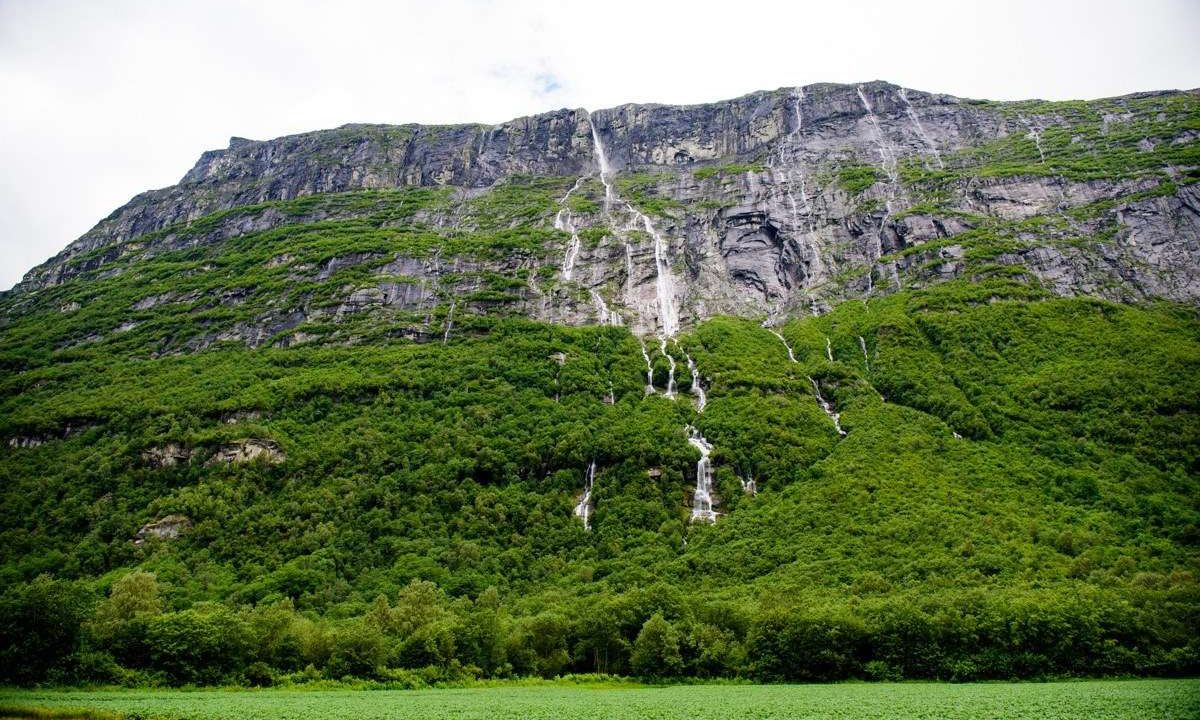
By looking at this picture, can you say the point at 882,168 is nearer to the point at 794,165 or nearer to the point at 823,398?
the point at 794,165

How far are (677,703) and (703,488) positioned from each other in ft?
188

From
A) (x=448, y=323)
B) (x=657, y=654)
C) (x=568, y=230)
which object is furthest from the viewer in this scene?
(x=568, y=230)

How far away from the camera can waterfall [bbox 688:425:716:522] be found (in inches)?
3462

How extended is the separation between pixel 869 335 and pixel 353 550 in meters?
90.7

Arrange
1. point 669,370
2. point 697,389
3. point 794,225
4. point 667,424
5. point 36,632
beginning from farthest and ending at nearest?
1. point 794,225
2. point 669,370
3. point 697,389
4. point 667,424
5. point 36,632

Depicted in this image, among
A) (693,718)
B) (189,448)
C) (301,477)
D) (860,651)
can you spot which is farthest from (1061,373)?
(189,448)

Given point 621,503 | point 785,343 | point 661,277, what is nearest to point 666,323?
point 661,277

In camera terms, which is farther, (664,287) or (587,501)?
(664,287)

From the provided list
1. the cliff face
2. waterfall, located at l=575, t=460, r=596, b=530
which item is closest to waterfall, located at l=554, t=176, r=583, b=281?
the cliff face

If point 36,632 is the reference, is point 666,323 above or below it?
above

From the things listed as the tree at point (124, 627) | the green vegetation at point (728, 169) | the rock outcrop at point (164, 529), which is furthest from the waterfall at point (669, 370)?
the tree at point (124, 627)

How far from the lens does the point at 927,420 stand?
94.1 metres

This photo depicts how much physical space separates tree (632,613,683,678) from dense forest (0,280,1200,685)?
14.9 inches

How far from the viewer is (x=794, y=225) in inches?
5979
